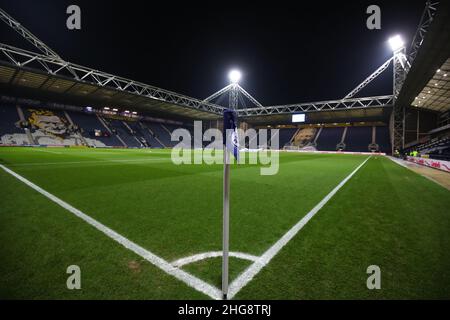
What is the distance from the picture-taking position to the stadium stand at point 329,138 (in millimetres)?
56188

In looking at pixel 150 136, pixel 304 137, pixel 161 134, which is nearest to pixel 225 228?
pixel 150 136

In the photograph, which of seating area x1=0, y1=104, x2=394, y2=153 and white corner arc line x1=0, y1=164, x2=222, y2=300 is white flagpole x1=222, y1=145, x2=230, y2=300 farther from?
seating area x1=0, y1=104, x2=394, y2=153

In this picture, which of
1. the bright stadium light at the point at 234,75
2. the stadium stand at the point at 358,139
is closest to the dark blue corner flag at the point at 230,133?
the bright stadium light at the point at 234,75

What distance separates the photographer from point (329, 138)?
5781cm

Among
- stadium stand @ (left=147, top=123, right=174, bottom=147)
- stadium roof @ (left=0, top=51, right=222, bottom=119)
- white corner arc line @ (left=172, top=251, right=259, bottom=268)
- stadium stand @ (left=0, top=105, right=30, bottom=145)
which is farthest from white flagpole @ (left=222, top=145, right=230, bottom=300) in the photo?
stadium stand @ (left=147, top=123, right=174, bottom=147)

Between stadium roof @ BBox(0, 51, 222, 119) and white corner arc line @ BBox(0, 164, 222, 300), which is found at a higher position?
stadium roof @ BBox(0, 51, 222, 119)

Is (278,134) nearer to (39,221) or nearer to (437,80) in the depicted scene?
(437,80)

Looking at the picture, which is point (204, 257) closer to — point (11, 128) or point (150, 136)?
point (11, 128)

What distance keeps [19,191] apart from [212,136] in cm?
6026

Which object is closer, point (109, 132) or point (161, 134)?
point (109, 132)

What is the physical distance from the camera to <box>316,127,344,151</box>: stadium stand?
56.2 metres

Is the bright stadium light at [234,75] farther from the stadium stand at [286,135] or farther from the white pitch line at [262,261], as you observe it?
the white pitch line at [262,261]

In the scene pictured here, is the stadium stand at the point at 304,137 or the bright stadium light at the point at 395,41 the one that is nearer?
the bright stadium light at the point at 395,41

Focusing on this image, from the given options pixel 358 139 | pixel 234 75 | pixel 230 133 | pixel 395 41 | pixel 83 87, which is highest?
pixel 234 75
